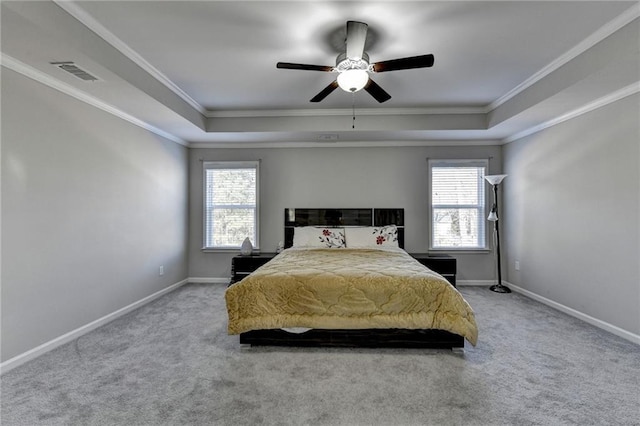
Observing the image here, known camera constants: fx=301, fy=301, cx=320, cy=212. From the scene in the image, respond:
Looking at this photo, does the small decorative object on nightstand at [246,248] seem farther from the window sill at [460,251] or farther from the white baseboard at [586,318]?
the white baseboard at [586,318]

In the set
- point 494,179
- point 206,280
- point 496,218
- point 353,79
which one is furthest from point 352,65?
point 206,280

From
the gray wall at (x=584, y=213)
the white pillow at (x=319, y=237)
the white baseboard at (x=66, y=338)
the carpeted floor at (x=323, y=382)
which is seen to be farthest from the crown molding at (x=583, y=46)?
the white baseboard at (x=66, y=338)

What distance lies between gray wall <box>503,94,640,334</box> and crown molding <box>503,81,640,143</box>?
5 cm

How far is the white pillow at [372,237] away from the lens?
450 centimetres

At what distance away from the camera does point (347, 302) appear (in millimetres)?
2643

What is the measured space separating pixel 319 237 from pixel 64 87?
132 inches

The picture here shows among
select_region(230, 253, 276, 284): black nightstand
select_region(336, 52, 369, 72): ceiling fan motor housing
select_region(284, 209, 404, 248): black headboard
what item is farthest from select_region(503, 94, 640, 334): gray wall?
select_region(230, 253, 276, 284): black nightstand

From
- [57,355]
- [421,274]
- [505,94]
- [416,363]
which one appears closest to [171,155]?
[57,355]

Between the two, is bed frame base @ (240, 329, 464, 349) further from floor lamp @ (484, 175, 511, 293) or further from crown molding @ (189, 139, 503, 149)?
crown molding @ (189, 139, 503, 149)

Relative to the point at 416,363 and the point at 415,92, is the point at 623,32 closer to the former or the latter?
the point at 415,92

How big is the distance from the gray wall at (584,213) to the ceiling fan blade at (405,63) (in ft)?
7.38

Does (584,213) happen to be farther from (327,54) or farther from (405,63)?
(327,54)

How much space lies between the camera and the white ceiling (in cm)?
213

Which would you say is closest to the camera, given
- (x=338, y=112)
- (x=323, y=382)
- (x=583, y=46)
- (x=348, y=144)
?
(x=323, y=382)
